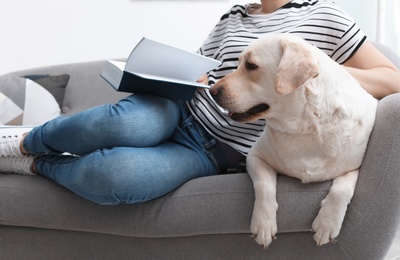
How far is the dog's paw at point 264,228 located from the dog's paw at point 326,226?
0.32ft

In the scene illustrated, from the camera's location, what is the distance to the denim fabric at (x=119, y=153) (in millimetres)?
1128

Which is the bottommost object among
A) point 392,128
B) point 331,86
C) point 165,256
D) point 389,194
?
point 165,256

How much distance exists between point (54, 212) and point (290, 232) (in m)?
0.68

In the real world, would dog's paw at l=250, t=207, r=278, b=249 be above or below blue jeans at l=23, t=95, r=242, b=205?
below

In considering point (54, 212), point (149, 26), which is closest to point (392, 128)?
point (54, 212)

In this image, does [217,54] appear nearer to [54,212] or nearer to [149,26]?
[54,212]

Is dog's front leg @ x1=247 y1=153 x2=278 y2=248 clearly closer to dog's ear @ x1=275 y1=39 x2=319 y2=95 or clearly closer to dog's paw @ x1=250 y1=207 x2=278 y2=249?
dog's paw @ x1=250 y1=207 x2=278 y2=249

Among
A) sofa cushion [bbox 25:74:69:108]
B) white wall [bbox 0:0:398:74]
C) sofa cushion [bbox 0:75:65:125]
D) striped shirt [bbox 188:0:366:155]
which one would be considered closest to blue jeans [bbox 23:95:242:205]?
striped shirt [bbox 188:0:366:155]

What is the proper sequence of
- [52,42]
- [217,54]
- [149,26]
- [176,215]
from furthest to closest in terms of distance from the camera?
[149,26], [52,42], [217,54], [176,215]

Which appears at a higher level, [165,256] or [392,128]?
[392,128]

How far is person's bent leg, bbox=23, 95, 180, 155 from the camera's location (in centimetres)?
118

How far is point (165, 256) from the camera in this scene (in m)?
1.25

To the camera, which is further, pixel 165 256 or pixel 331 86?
pixel 165 256

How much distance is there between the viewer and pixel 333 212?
103cm
